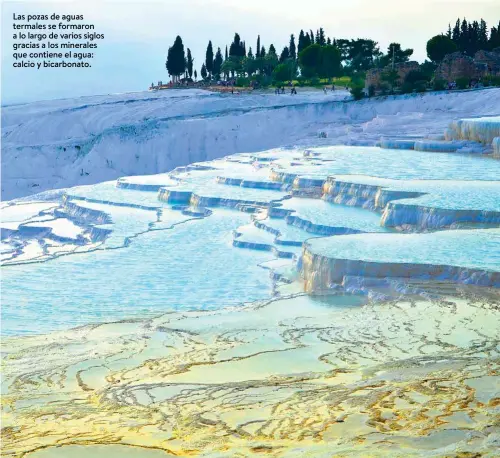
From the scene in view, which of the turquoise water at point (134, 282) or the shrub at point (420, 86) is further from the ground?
the shrub at point (420, 86)

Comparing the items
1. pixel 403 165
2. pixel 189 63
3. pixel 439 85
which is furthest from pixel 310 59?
pixel 403 165

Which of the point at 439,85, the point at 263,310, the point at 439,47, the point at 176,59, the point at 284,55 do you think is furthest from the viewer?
the point at 284,55

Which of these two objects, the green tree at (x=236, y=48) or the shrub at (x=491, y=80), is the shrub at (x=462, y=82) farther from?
the green tree at (x=236, y=48)

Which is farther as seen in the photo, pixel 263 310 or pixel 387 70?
pixel 387 70

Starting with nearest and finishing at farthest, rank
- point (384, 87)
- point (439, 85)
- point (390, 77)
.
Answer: point (439, 85) → point (390, 77) → point (384, 87)

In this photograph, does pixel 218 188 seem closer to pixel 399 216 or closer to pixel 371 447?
pixel 399 216

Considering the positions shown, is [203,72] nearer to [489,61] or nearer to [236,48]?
[236,48]

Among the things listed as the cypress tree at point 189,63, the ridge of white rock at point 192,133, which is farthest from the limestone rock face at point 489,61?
the cypress tree at point 189,63
